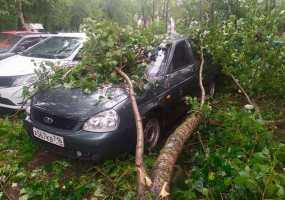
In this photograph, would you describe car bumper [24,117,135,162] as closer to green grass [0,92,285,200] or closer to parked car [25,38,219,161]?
parked car [25,38,219,161]

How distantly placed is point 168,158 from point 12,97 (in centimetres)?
331

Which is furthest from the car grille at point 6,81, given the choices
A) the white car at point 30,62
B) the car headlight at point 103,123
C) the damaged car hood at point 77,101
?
the car headlight at point 103,123

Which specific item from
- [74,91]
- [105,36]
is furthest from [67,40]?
[74,91]

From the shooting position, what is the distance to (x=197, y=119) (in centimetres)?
493

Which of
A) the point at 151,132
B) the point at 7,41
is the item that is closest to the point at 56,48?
the point at 151,132

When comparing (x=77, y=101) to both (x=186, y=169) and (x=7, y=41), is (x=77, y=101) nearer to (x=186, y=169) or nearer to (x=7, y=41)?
(x=186, y=169)

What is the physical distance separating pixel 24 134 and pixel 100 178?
67.0 inches

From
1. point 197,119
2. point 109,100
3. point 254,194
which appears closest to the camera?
point 254,194

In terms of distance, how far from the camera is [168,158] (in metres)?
3.96

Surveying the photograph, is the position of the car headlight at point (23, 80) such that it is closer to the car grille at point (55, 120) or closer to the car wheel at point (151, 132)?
A: the car grille at point (55, 120)

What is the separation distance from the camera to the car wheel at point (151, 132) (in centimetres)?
472

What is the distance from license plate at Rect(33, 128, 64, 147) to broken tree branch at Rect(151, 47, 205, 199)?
119 cm

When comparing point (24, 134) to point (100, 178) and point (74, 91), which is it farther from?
point (100, 178)

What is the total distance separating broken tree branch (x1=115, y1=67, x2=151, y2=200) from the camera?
331 centimetres
